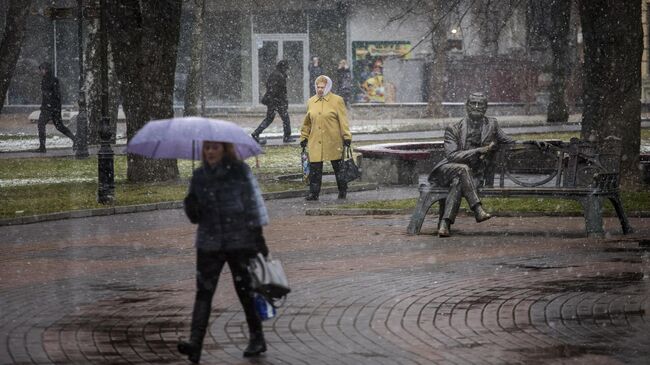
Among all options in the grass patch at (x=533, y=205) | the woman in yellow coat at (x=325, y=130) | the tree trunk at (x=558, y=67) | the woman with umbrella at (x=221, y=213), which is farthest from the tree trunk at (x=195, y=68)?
the woman with umbrella at (x=221, y=213)

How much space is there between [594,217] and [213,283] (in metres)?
6.75

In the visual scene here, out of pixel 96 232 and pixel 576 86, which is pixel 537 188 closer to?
pixel 96 232

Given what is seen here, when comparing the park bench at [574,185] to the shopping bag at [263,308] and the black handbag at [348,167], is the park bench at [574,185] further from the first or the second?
the shopping bag at [263,308]

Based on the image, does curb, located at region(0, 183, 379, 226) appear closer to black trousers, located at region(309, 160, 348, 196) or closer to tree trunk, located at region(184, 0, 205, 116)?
black trousers, located at region(309, 160, 348, 196)

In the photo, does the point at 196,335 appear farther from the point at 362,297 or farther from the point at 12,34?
the point at 12,34

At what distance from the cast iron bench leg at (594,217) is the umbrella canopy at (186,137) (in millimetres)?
6351

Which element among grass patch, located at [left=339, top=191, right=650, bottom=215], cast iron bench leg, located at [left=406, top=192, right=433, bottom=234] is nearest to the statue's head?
cast iron bench leg, located at [left=406, top=192, right=433, bottom=234]

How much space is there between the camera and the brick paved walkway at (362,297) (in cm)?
824

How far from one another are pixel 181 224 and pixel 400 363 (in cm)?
868

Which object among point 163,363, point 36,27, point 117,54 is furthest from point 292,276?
point 36,27

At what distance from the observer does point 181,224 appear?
1623 cm

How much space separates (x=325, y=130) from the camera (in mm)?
18906

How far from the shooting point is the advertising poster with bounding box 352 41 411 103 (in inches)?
1960

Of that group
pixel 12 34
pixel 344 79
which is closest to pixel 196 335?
pixel 12 34
